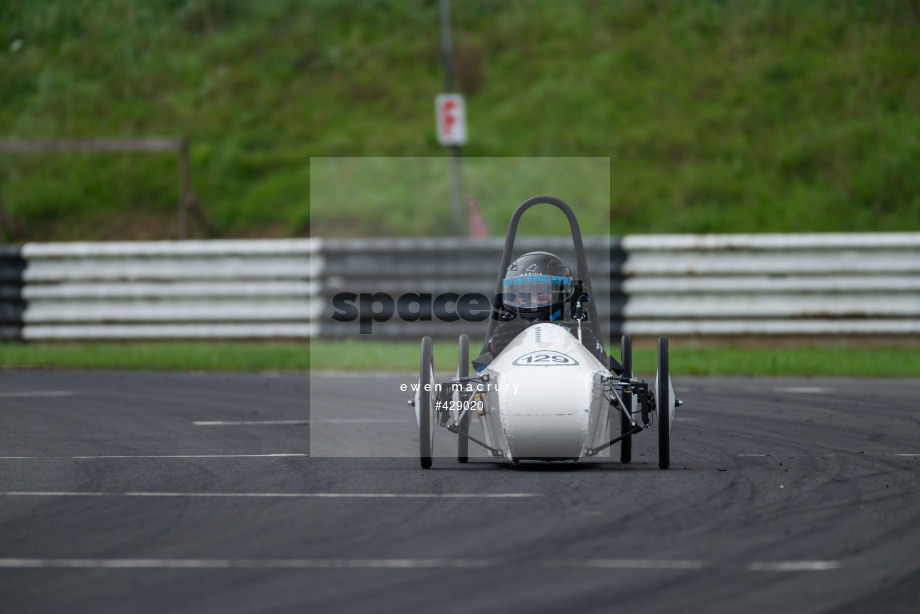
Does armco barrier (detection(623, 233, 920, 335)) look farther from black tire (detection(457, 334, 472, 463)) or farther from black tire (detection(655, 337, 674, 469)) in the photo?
black tire (detection(655, 337, 674, 469))

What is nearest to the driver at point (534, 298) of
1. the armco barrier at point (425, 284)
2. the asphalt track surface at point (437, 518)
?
the asphalt track surface at point (437, 518)

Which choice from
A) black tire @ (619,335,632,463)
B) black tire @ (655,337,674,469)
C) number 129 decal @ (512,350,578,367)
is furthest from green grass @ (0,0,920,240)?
number 129 decal @ (512,350,578,367)

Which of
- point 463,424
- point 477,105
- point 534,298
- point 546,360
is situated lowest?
point 463,424

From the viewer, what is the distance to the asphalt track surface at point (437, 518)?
4.54 metres

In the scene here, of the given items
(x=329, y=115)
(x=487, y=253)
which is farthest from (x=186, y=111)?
(x=487, y=253)

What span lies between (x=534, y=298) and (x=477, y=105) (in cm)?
1590

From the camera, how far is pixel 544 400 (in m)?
6.93

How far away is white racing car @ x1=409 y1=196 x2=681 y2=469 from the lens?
6953 millimetres

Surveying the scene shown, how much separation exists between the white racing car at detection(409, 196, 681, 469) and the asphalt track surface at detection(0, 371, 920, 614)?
0.17 m

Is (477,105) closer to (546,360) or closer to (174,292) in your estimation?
(174,292)

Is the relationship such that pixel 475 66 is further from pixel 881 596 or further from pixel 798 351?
pixel 881 596

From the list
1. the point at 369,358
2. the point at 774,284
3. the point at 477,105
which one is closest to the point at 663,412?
the point at 369,358

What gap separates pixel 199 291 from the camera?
1531cm

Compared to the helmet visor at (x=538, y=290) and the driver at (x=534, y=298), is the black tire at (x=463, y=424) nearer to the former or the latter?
the driver at (x=534, y=298)
